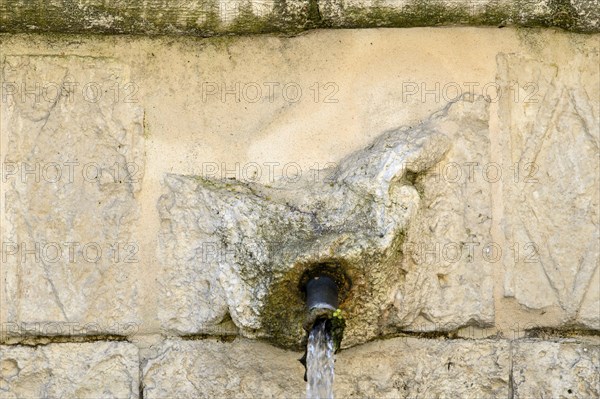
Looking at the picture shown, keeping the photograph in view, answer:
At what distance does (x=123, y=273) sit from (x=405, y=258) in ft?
2.59

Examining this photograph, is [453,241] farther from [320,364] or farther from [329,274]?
[320,364]

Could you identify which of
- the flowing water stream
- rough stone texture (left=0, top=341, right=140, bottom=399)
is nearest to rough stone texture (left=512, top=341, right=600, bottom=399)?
the flowing water stream

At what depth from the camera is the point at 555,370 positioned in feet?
11.7

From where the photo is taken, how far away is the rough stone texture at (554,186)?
12.0 feet

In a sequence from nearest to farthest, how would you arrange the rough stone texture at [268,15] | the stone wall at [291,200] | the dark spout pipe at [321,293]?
the dark spout pipe at [321,293]
the rough stone texture at [268,15]
the stone wall at [291,200]

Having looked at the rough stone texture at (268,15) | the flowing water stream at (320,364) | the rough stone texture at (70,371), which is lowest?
the rough stone texture at (70,371)

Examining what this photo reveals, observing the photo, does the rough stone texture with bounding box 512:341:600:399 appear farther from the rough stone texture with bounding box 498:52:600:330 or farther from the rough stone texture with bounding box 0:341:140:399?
the rough stone texture with bounding box 0:341:140:399

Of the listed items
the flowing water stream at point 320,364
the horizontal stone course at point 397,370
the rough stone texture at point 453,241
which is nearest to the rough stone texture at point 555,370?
the horizontal stone course at point 397,370

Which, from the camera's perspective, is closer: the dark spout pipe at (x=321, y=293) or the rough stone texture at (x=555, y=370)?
the dark spout pipe at (x=321, y=293)

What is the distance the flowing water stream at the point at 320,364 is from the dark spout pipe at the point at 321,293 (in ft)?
0.33

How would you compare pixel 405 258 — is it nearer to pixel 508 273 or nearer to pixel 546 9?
pixel 508 273

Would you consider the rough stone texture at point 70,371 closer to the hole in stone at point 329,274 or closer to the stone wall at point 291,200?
the stone wall at point 291,200

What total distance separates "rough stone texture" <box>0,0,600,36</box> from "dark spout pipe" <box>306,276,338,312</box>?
2.35ft

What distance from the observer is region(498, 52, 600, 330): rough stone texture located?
3645 millimetres
